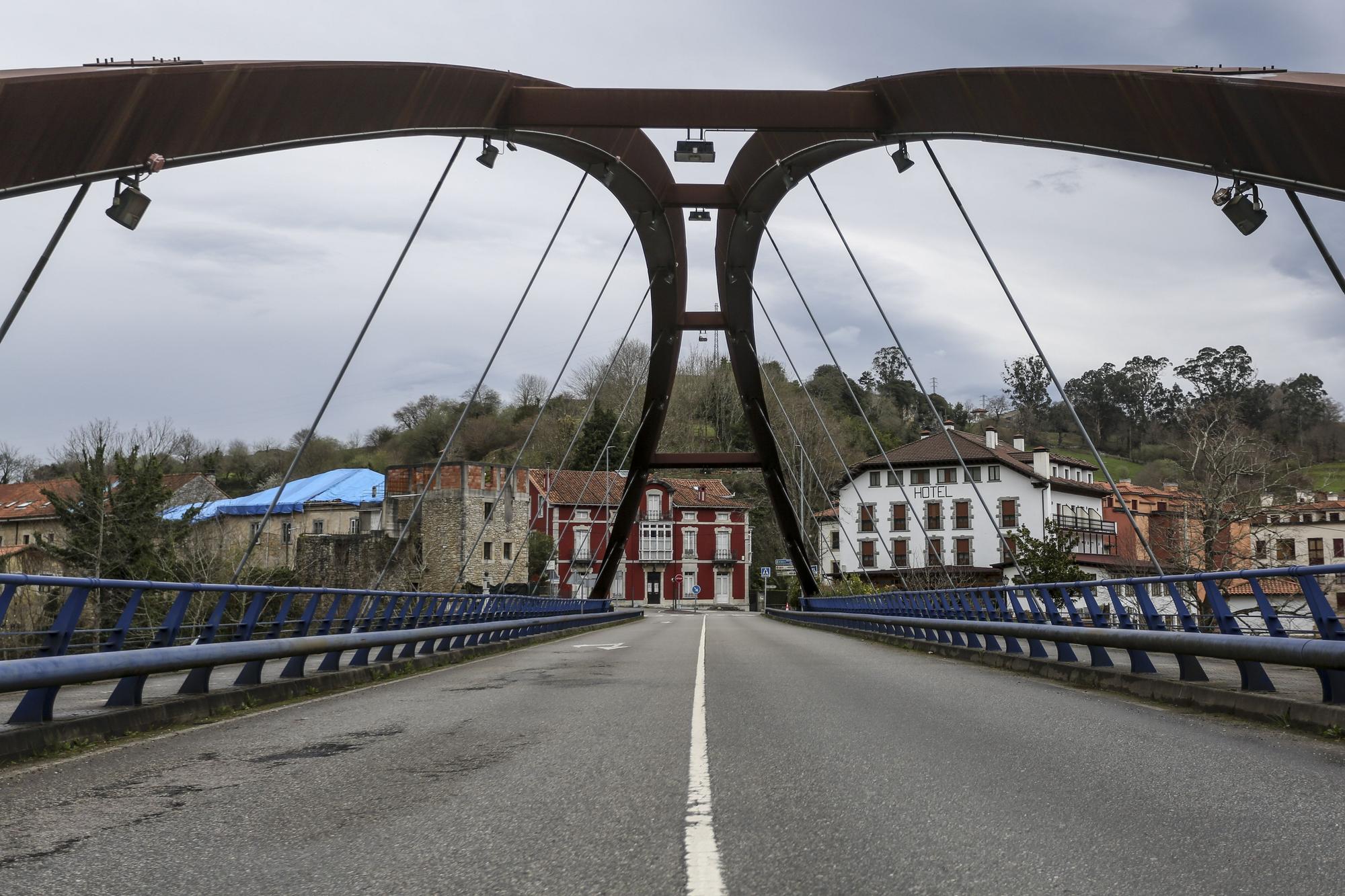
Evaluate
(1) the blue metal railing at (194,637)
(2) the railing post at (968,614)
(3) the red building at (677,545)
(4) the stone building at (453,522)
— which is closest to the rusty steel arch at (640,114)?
(1) the blue metal railing at (194,637)

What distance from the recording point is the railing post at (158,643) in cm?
833

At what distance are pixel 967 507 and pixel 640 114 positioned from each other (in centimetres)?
6086

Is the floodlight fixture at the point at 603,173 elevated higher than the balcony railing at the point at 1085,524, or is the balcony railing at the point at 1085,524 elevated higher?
the floodlight fixture at the point at 603,173

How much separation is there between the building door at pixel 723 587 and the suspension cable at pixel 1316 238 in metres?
79.1

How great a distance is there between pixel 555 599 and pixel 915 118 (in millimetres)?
22961

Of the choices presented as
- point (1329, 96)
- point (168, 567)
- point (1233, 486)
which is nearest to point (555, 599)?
point (168, 567)

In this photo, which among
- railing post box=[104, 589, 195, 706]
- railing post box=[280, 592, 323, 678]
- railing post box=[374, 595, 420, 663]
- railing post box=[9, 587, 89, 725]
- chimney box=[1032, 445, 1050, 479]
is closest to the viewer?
railing post box=[9, 587, 89, 725]

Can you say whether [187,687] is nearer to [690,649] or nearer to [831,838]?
[831,838]

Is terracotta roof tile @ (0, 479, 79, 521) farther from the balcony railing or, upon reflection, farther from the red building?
the balcony railing

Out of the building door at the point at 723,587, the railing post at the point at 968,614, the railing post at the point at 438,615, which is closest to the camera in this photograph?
the railing post at the point at 438,615

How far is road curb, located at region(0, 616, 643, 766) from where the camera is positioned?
6.91 metres

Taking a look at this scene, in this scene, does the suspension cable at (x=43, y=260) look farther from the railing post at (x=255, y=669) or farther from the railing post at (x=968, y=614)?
the railing post at (x=968, y=614)

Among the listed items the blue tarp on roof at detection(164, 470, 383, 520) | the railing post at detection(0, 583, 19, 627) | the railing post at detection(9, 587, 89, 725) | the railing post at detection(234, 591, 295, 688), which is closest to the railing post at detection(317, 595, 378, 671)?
the railing post at detection(234, 591, 295, 688)

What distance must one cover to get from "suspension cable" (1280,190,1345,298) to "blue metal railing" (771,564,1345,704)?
8.79ft
